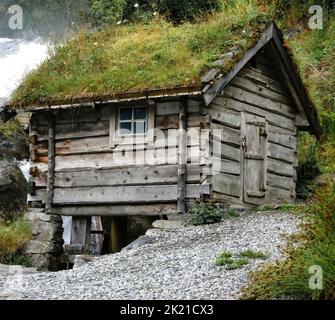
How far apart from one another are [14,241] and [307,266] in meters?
8.37

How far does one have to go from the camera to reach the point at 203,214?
12.0 m

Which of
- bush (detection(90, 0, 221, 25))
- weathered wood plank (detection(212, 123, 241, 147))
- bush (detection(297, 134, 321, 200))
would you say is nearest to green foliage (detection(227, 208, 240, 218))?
weathered wood plank (detection(212, 123, 241, 147))

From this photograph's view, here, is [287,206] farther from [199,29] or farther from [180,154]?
[199,29]

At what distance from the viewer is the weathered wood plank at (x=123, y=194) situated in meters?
12.5

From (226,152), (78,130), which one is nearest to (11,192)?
(78,130)

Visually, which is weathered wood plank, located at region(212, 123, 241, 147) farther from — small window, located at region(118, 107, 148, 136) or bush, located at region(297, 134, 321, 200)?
bush, located at region(297, 134, 321, 200)

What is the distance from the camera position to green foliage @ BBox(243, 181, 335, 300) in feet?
20.2

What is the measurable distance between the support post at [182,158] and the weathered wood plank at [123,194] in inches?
5.1

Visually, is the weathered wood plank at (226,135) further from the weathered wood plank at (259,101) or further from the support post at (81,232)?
the support post at (81,232)

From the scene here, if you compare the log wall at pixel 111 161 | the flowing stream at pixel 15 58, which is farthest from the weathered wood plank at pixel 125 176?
the flowing stream at pixel 15 58

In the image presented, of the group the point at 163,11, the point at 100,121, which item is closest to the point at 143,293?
the point at 100,121

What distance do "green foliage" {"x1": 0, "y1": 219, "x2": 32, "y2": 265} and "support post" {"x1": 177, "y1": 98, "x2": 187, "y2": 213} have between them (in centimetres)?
341

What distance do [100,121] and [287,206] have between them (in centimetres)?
419

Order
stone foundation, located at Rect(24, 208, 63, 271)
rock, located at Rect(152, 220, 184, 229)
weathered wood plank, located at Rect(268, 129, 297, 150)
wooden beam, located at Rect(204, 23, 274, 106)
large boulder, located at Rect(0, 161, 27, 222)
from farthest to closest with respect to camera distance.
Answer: large boulder, located at Rect(0, 161, 27, 222)
weathered wood plank, located at Rect(268, 129, 297, 150)
stone foundation, located at Rect(24, 208, 63, 271)
rock, located at Rect(152, 220, 184, 229)
wooden beam, located at Rect(204, 23, 274, 106)
